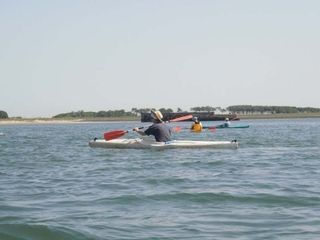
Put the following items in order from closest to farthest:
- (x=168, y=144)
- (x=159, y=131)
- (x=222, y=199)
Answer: (x=222, y=199), (x=168, y=144), (x=159, y=131)

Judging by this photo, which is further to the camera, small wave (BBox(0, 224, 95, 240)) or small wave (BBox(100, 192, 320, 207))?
small wave (BBox(100, 192, 320, 207))

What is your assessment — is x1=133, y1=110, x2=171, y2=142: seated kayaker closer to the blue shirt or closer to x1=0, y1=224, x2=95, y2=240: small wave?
the blue shirt

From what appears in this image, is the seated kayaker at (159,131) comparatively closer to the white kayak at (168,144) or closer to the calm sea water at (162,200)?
the white kayak at (168,144)

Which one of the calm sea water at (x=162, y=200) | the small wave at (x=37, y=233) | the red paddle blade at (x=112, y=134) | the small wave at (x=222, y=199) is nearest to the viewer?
the small wave at (x=37, y=233)

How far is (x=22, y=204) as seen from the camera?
929 centimetres

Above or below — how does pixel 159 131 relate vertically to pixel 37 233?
above

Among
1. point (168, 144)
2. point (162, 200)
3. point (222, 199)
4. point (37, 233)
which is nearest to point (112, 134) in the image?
point (168, 144)

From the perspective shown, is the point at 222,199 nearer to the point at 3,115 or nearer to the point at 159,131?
the point at 159,131

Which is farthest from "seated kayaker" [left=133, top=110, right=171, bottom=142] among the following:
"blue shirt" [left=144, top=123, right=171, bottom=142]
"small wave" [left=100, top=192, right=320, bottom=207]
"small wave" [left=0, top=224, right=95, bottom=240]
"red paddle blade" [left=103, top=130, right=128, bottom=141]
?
"small wave" [left=0, top=224, right=95, bottom=240]

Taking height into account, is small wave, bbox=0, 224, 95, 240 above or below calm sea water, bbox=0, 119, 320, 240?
below

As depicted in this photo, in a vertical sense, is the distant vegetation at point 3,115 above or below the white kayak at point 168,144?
above

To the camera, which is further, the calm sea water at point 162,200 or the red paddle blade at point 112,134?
the red paddle blade at point 112,134

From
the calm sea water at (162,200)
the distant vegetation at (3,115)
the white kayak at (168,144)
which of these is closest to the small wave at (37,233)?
the calm sea water at (162,200)

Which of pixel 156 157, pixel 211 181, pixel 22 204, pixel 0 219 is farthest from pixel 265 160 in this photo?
pixel 0 219
